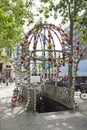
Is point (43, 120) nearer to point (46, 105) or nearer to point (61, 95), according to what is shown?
point (61, 95)

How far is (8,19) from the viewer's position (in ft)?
46.1

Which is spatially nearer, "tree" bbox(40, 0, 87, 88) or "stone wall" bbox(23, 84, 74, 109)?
"stone wall" bbox(23, 84, 74, 109)

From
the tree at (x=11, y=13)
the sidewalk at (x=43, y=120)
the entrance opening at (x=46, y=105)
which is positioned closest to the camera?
the sidewalk at (x=43, y=120)

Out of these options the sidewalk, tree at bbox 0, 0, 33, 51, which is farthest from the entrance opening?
tree at bbox 0, 0, 33, 51

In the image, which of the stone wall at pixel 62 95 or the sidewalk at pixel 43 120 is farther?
the stone wall at pixel 62 95

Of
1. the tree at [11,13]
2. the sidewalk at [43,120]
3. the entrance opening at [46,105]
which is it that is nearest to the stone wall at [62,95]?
the entrance opening at [46,105]

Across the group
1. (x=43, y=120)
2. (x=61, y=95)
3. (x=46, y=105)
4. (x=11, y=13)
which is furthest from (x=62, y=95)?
(x=11, y=13)

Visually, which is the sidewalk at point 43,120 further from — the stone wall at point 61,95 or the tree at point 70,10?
the tree at point 70,10

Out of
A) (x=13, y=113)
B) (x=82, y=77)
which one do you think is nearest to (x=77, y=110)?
(x=13, y=113)

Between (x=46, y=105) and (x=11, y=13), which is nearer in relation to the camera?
(x=11, y=13)

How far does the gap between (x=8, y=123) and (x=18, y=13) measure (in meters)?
7.35

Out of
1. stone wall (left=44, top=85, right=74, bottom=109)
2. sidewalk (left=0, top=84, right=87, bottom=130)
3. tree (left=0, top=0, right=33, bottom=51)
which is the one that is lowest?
sidewalk (left=0, top=84, right=87, bottom=130)

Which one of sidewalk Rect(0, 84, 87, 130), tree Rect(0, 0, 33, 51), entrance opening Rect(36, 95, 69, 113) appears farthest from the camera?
entrance opening Rect(36, 95, 69, 113)

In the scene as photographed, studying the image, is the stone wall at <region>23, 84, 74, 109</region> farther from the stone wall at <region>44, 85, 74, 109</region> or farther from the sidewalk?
the sidewalk
